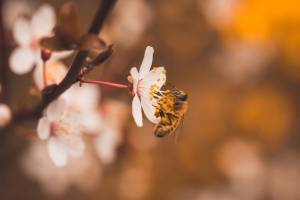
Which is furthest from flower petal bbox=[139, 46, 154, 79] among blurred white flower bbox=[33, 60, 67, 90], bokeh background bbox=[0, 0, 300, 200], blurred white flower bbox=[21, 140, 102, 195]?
bokeh background bbox=[0, 0, 300, 200]

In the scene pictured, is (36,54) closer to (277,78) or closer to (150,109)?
(150,109)

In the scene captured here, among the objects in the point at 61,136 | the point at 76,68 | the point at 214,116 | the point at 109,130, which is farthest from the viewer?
the point at 214,116

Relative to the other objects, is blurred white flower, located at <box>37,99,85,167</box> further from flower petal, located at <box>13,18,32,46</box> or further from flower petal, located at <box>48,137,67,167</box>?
flower petal, located at <box>13,18,32,46</box>

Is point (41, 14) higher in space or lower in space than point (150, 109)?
higher

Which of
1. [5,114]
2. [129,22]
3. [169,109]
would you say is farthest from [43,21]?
[129,22]

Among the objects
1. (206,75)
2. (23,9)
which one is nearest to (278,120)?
(206,75)

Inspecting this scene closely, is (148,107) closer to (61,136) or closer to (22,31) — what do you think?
(61,136)
